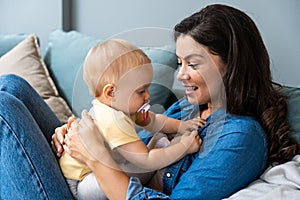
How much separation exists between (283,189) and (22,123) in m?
0.67

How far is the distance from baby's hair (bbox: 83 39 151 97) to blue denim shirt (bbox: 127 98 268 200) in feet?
0.85

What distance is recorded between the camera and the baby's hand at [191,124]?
4.35ft

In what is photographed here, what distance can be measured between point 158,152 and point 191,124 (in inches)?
7.7

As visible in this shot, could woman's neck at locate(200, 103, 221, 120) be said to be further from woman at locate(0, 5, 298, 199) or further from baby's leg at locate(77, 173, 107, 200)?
baby's leg at locate(77, 173, 107, 200)

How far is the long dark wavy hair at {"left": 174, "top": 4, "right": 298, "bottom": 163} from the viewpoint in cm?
123

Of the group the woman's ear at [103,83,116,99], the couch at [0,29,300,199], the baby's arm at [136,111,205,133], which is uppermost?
the woman's ear at [103,83,116,99]

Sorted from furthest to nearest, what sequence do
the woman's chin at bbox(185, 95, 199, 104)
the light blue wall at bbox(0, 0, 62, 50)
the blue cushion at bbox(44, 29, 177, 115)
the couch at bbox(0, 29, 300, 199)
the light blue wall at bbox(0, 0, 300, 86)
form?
the light blue wall at bbox(0, 0, 62, 50), the couch at bbox(0, 29, 300, 199), the light blue wall at bbox(0, 0, 300, 86), the blue cushion at bbox(44, 29, 177, 115), the woman's chin at bbox(185, 95, 199, 104)

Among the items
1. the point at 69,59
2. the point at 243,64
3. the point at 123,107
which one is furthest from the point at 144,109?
the point at 69,59

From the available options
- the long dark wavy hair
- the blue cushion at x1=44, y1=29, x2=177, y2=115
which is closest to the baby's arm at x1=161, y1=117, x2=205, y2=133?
the long dark wavy hair

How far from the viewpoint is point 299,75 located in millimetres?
1945

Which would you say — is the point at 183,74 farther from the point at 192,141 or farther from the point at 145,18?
the point at 145,18

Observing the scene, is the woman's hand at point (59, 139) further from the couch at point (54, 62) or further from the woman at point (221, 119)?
the couch at point (54, 62)

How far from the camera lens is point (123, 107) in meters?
1.20

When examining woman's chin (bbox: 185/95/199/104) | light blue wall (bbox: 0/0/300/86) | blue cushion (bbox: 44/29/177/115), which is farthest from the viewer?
light blue wall (bbox: 0/0/300/86)
